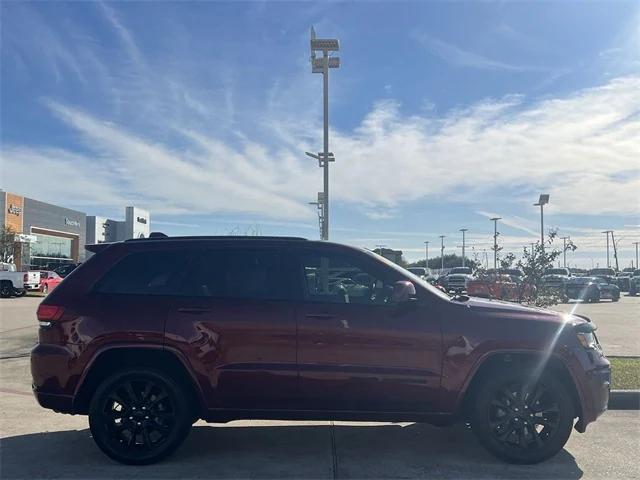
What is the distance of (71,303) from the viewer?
495 centimetres

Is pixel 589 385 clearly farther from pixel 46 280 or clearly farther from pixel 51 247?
pixel 51 247

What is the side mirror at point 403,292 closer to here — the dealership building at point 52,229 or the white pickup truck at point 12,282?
the white pickup truck at point 12,282

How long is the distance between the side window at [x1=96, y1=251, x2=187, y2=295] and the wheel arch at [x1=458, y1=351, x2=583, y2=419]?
267 cm

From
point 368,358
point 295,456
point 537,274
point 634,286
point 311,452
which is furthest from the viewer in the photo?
point 634,286

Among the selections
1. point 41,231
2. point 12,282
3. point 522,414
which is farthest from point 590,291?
point 41,231

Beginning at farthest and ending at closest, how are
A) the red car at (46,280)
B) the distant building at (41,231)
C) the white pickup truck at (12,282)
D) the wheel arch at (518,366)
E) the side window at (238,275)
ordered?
the distant building at (41,231) < the red car at (46,280) < the white pickup truck at (12,282) < the side window at (238,275) < the wheel arch at (518,366)

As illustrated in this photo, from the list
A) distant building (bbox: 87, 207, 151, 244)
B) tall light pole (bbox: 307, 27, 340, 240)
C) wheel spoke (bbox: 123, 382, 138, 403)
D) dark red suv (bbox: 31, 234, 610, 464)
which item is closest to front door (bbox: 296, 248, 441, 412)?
dark red suv (bbox: 31, 234, 610, 464)

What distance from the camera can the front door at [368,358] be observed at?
188 inches

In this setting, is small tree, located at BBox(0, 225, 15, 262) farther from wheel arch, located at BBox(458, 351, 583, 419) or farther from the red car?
wheel arch, located at BBox(458, 351, 583, 419)

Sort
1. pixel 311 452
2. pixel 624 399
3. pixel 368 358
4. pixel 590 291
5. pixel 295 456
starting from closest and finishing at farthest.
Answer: pixel 368 358 → pixel 295 456 → pixel 311 452 → pixel 624 399 → pixel 590 291

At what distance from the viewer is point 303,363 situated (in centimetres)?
479

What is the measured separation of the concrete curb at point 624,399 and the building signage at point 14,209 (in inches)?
1969

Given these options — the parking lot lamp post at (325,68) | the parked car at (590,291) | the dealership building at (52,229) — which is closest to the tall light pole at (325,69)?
the parking lot lamp post at (325,68)

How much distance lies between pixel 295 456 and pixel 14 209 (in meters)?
50.6
